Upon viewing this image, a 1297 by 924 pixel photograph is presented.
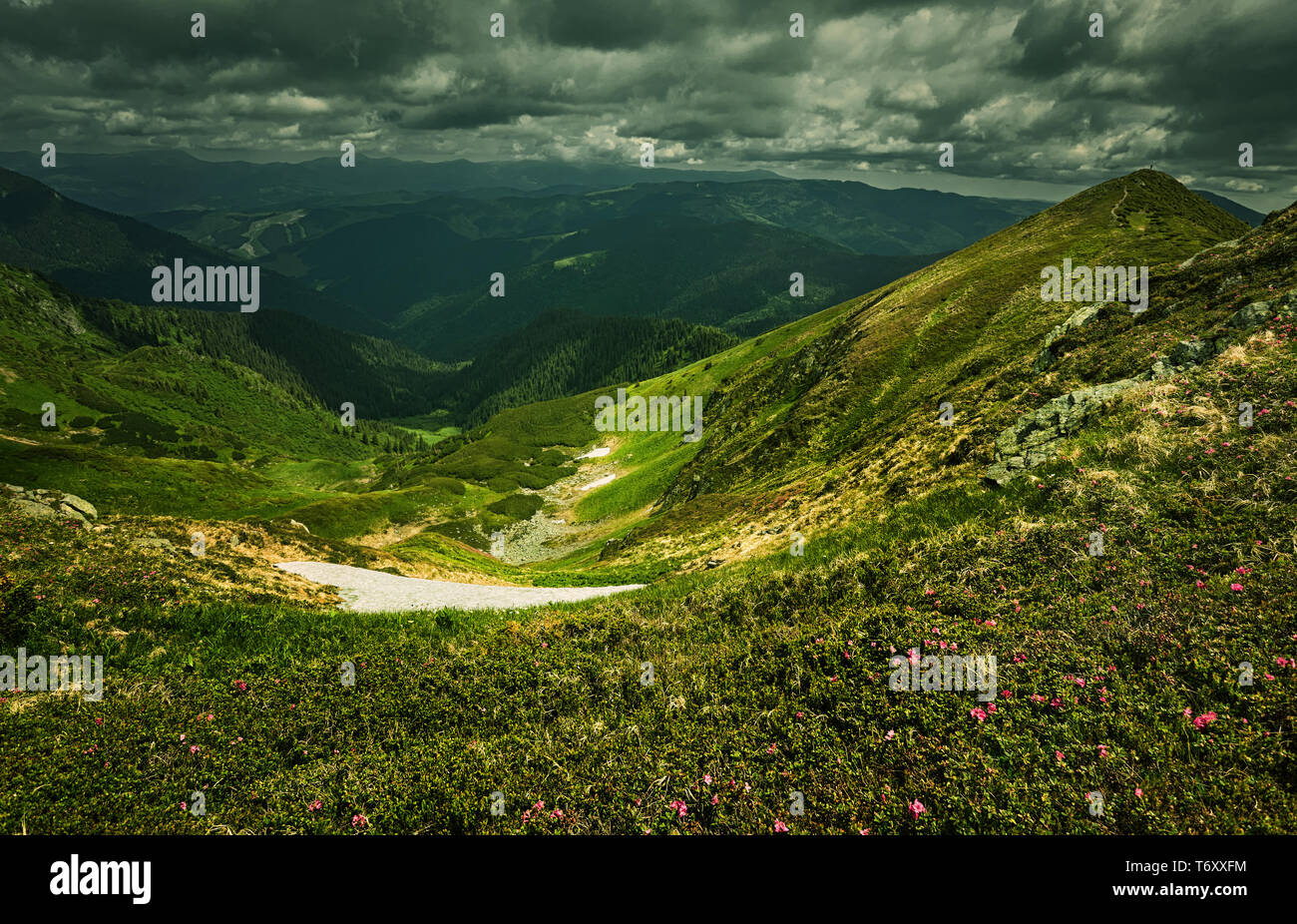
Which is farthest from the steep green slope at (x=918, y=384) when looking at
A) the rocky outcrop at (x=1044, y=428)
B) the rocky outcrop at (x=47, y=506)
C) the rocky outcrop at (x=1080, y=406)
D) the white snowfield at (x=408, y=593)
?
the rocky outcrop at (x=47, y=506)

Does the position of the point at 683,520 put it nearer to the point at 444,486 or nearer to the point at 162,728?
the point at 162,728

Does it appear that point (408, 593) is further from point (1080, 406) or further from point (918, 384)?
point (918, 384)

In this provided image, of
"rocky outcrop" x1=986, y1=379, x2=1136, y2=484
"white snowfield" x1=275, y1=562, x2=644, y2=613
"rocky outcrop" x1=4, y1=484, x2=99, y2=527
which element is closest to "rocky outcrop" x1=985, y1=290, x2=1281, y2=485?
"rocky outcrop" x1=986, y1=379, x2=1136, y2=484

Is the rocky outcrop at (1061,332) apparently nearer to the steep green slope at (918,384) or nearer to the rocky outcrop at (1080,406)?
the steep green slope at (918,384)

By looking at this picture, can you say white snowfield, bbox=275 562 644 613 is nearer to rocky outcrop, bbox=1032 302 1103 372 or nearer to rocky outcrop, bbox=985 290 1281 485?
rocky outcrop, bbox=985 290 1281 485

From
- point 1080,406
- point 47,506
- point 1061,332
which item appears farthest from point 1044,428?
point 47,506
